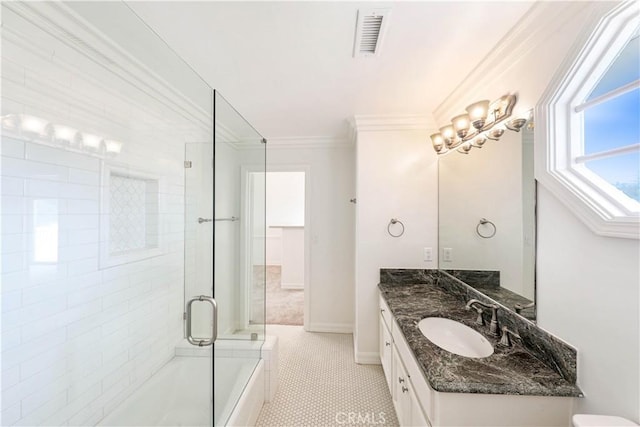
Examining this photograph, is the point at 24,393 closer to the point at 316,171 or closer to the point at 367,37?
the point at 367,37

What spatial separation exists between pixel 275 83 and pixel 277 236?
499 cm

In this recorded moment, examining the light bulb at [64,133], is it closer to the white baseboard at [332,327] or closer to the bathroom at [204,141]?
the bathroom at [204,141]

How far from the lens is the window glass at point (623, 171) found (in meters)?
0.86

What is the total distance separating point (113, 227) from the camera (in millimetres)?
1479

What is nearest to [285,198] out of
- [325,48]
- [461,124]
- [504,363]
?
[461,124]

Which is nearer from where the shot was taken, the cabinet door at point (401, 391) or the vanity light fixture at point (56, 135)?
the vanity light fixture at point (56, 135)

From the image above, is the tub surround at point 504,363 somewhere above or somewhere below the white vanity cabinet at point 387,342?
above

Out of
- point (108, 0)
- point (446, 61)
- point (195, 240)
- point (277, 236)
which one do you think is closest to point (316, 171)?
point (195, 240)

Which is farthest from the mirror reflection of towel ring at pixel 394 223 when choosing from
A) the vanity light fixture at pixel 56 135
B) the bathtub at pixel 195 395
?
the vanity light fixture at pixel 56 135

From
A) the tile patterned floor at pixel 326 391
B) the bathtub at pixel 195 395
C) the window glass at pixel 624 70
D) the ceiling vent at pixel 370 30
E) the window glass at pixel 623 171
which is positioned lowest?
the tile patterned floor at pixel 326 391

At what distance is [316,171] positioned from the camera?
3.21 metres

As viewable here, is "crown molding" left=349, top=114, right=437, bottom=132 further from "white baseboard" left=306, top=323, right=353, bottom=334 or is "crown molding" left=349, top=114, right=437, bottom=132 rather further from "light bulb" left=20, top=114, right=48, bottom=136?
"white baseboard" left=306, top=323, right=353, bottom=334

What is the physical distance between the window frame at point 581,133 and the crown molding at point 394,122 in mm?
1212

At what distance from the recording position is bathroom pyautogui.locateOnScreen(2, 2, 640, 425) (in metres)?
0.97
